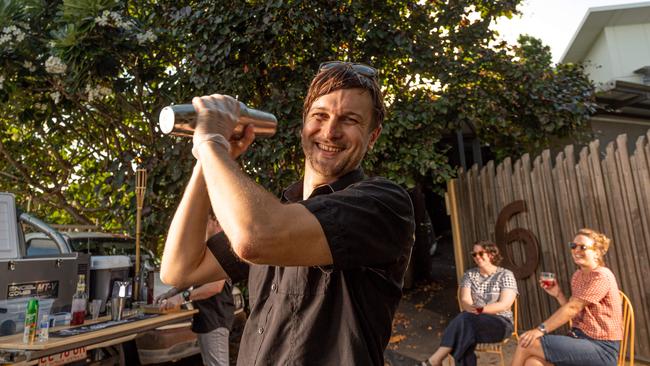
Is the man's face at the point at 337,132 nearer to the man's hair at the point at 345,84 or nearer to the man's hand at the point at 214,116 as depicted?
the man's hair at the point at 345,84

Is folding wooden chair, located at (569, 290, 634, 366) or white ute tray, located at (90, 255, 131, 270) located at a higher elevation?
white ute tray, located at (90, 255, 131, 270)

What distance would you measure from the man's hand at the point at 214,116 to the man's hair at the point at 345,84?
0.90ft

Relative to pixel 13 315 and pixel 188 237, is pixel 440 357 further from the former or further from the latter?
pixel 188 237

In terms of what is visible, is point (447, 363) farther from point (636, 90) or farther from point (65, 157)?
point (65, 157)

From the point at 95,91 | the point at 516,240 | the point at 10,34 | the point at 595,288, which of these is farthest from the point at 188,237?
the point at 10,34

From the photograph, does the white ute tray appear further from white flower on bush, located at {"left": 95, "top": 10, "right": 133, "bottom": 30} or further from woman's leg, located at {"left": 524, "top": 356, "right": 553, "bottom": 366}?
woman's leg, located at {"left": 524, "top": 356, "right": 553, "bottom": 366}

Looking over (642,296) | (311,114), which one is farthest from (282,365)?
(642,296)

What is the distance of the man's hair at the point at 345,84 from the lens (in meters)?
1.20

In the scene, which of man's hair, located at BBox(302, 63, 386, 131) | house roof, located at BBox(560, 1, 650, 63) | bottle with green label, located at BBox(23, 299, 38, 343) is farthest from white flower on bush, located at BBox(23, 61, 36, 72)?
house roof, located at BBox(560, 1, 650, 63)

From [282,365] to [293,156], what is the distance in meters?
4.41

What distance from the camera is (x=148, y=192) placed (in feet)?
17.5

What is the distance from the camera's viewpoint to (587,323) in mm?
3629

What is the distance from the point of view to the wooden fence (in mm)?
4430

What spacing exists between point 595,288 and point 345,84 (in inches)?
136
